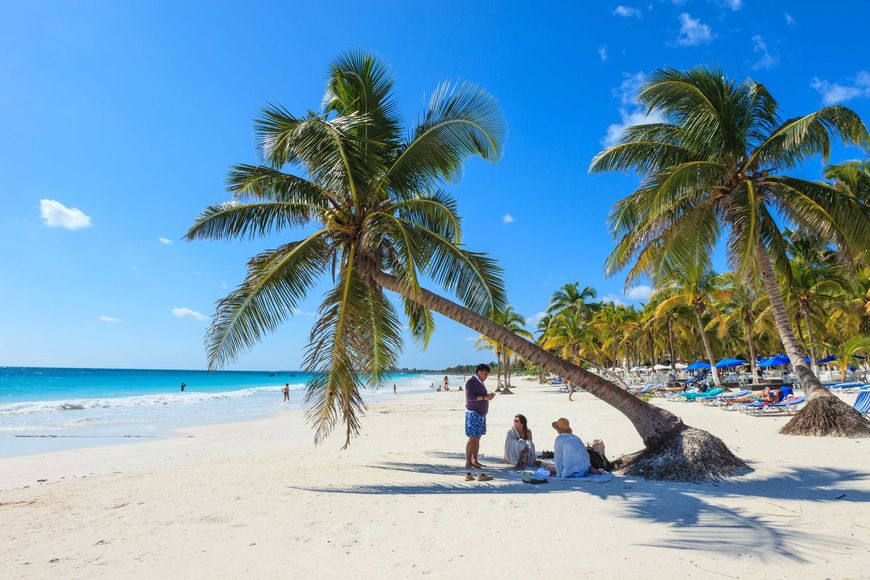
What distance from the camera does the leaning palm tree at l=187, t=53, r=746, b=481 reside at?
7.22 metres

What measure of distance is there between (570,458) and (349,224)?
16.4 feet

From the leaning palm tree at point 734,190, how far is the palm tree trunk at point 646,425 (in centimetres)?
380

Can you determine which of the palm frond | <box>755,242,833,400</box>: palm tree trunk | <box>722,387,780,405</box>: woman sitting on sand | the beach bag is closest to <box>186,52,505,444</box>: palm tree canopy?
the palm frond

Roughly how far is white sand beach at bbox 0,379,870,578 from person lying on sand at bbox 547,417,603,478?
349 mm

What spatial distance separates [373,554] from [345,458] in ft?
18.6

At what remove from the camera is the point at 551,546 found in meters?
4.32

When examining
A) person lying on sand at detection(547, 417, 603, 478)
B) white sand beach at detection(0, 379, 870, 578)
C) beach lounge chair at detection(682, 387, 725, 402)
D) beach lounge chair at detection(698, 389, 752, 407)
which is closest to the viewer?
white sand beach at detection(0, 379, 870, 578)

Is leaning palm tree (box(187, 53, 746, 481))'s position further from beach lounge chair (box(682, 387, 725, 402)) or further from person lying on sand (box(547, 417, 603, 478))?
beach lounge chair (box(682, 387, 725, 402))

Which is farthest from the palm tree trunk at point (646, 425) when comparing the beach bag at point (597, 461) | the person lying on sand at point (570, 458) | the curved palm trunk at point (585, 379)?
the person lying on sand at point (570, 458)

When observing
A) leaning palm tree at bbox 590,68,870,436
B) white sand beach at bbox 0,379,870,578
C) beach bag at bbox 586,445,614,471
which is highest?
leaning palm tree at bbox 590,68,870,436

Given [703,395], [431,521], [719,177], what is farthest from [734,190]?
[703,395]

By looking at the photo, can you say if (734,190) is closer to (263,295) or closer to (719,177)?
(719,177)

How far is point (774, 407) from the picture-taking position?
15.3 m

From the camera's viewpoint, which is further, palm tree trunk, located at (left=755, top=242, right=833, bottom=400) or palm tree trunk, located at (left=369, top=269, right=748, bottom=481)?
palm tree trunk, located at (left=755, top=242, right=833, bottom=400)
